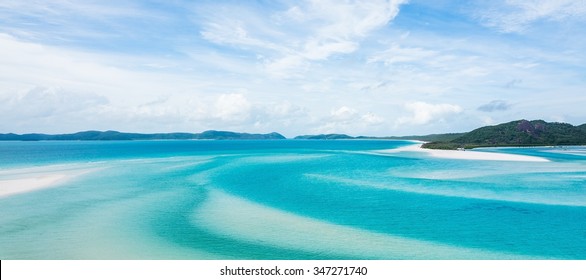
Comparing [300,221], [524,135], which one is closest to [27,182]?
[300,221]

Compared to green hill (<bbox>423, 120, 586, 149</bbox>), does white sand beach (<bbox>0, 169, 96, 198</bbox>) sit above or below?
below

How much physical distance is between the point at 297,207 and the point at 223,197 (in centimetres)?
621

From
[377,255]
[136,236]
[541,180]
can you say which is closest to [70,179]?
[136,236]

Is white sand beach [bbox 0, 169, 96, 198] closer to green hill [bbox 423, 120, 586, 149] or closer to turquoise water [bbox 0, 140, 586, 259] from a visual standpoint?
turquoise water [bbox 0, 140, 586, 259]

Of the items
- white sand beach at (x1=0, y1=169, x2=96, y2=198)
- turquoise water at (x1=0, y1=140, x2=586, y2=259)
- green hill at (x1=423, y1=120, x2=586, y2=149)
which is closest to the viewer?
turquoise water at (x1=0, y1=140, x2=586, y2=259)

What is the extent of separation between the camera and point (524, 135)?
365 feet

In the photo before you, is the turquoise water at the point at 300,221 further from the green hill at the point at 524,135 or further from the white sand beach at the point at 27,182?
the green hill at the point at 524,135

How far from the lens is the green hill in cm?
10576

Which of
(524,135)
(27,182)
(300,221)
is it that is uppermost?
(524,135)

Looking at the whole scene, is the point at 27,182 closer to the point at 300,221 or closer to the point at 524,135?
the point at 300,221

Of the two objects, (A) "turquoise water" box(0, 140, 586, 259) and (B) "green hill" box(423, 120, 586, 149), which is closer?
(A) "turquoise water" box(0, 140, 586, 259)

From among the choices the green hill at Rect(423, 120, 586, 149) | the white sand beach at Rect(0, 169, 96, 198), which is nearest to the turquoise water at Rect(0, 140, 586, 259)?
the white sand beach at Rect(0, 169, 96, 198)

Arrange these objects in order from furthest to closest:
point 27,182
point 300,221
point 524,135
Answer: point 524,135 → point 27,182 → point 300,221

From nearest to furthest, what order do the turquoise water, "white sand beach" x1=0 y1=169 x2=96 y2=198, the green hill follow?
the turquoise water
"white sand beach" x1=0 y1=169 x2=96 y2=198
the green hill
